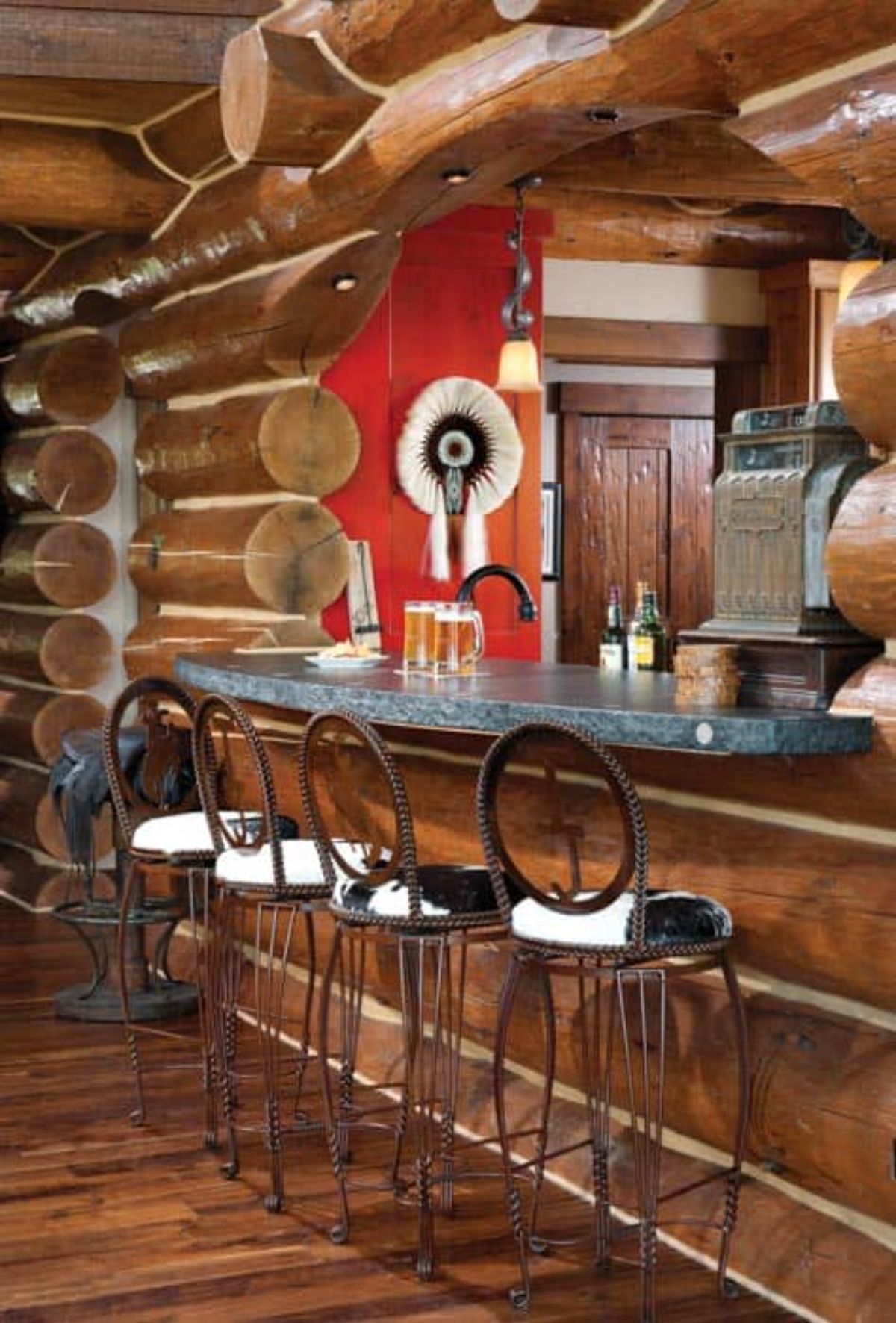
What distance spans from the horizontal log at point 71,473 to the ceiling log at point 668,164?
2319 mm

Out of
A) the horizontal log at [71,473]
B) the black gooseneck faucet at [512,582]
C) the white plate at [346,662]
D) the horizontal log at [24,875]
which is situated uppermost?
the horizontal log at [71,473]

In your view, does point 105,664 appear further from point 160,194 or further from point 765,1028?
point 765,1028

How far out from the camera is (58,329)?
334 inches

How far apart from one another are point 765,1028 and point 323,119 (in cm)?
272

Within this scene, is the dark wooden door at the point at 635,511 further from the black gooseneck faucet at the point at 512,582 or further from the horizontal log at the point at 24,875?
the black gooseneck faucet at the point at 512,582

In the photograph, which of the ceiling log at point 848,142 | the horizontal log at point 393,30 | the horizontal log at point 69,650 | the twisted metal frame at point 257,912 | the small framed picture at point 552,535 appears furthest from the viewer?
the small framed picture at point 552,535

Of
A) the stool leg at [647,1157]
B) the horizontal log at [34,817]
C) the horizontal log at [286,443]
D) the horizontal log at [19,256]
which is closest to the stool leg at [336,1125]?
the stool leg at [647,1157]

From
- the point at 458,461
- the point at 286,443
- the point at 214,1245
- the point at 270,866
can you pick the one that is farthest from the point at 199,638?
the point at 214,1245

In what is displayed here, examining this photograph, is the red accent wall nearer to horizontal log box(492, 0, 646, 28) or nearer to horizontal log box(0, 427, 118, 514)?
horizontal log box(0, 427, 118, 514)

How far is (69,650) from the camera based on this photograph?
847 cm

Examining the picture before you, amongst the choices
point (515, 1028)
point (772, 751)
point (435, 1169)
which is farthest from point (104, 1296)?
point (772, 751)

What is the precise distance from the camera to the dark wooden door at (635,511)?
10.2 m

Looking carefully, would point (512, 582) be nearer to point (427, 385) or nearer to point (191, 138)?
point (427, 385)

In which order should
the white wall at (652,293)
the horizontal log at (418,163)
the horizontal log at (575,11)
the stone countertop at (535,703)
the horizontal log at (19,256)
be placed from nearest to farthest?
the stone countertop at (535,703), the horizontal log at (575,11), the horizontal log at (418,163), the horizontal log at (19,256), the white wall at (652,293)
